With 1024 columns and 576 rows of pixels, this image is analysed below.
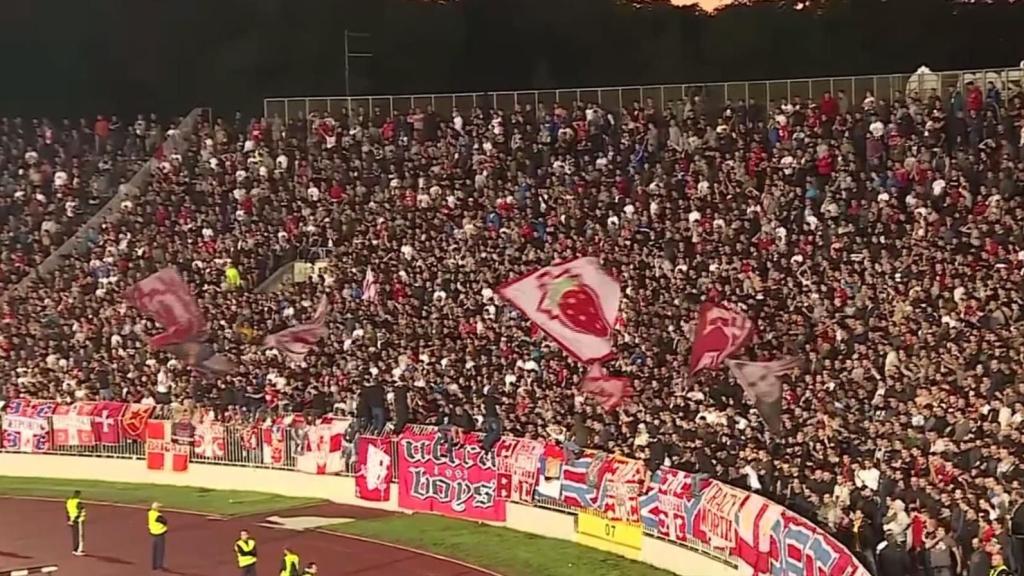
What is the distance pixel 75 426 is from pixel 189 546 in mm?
8887

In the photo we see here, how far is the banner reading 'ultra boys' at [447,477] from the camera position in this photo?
29.7 meters

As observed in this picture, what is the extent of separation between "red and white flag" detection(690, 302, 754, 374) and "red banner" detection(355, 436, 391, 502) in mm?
9513

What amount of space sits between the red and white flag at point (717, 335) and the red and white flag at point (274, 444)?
12.7 metres

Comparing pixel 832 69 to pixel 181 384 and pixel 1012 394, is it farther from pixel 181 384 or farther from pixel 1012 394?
pixel 1012 394

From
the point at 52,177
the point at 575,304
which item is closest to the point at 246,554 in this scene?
the point at 575,304

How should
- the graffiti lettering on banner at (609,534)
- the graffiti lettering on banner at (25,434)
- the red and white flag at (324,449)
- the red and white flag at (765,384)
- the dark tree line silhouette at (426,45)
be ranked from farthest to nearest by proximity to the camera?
the dark tree line silhouette at (426,45) → the graffiti lettering on banner at (25,434) → the red and white flag at (324,449) → the graffiti lettering on banner at (609,534) → the red and white flag at (765,384)

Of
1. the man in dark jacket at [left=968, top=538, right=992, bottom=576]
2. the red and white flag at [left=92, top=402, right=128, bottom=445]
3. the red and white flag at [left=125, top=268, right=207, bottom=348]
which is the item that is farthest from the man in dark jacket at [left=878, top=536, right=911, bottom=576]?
the red and white flag at [left=92, top=402, right=128, bottom=445]

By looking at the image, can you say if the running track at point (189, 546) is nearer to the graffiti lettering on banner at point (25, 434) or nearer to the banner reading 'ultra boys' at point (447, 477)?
the banner reading 'ultra boys' at point (447, 477)

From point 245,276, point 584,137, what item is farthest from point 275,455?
point 584,137

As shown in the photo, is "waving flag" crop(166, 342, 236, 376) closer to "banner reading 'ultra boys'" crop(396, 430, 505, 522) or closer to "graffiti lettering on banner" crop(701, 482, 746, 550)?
"banner reading 'ultra boys'" crop(396, 430, 505, 522)

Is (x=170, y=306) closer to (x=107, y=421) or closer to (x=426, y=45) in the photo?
(x=107, y=421)

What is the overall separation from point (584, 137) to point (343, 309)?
22.3 feet

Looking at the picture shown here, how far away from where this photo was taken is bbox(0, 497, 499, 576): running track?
27.5m

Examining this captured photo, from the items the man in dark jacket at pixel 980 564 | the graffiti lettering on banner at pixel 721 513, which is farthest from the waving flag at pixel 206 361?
the man in dark jacket at pixel 980 564
